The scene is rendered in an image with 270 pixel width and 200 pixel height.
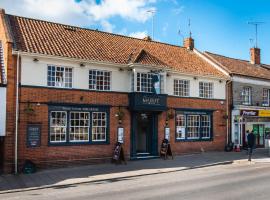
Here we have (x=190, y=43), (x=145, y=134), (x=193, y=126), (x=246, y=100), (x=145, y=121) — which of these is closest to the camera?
(x=145, y=121)

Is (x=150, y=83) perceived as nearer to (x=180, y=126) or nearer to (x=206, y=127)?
(x=180, y=126)

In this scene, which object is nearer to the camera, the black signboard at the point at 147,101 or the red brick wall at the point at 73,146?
the red brick wall at the point at 73,146

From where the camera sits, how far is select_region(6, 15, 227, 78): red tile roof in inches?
712

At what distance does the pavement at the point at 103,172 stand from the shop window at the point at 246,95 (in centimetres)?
685

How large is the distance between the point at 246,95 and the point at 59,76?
16.5 m

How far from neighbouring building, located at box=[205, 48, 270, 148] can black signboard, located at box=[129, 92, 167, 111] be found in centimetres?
751

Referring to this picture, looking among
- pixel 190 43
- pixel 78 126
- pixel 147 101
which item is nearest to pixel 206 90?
pixel 190 43

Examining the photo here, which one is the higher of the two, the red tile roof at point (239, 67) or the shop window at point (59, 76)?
the red tile roof at point (239, 67)

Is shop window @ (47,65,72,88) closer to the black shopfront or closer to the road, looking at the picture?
the black shopfront

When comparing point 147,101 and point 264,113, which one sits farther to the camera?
point 264,113

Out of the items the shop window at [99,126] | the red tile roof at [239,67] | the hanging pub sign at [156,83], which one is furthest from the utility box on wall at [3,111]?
the red tile roof at [239,67]

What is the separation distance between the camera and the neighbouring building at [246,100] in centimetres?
2591

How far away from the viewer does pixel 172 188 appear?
12078 mm

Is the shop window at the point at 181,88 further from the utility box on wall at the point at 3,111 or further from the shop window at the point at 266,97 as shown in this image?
the utility box on wall at the point at 3,111
